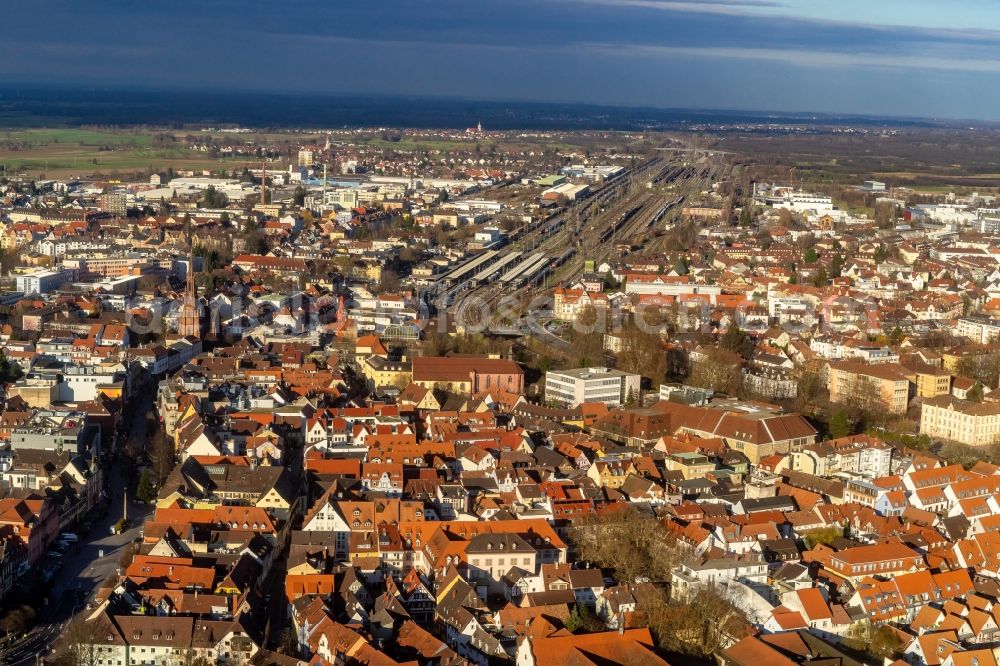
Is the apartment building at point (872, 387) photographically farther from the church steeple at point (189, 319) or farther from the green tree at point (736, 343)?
the church steeple at point (189, 319)

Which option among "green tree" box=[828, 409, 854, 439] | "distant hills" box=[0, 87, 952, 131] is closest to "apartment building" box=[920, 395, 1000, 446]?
"green tree" box=[828, 409, 854, 439]

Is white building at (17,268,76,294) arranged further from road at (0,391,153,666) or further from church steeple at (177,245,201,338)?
road at (0,391,153,666)

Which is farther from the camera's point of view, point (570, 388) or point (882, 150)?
point (882, 150)

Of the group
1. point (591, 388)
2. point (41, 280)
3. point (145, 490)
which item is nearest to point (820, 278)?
point (591, 388)

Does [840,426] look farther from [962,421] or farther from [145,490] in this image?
[145,490]

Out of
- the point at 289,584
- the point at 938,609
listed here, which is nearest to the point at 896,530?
the point at 938,609

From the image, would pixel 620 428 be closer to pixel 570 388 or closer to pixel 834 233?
pixel 570 388
